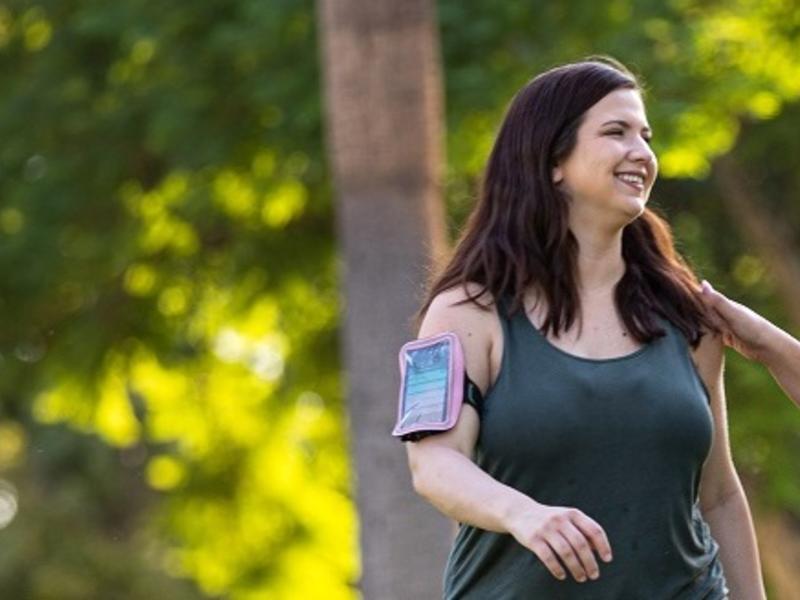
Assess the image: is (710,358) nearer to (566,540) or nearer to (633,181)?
(633,181)

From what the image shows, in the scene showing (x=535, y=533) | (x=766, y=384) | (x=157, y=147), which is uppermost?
(x=535, y=533)

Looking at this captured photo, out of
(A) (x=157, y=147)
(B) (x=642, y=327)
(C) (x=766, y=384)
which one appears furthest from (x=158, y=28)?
(B) (x=642, y=327)

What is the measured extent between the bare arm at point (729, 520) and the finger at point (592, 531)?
0.68 metres

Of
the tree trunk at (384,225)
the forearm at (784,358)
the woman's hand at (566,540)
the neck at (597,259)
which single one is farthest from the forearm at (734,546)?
the tree trunk at (384,225)

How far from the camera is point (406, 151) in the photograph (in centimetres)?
1100

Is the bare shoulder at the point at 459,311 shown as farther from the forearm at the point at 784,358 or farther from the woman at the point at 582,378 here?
the forearm at the point at 784,358

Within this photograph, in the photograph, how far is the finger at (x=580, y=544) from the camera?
3.91 meters

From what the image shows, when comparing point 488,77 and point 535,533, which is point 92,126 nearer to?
point 488,77

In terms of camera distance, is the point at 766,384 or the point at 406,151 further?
the point at 766,384

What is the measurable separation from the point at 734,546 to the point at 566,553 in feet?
2.61

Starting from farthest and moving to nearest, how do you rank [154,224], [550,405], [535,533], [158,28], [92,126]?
[154,224] → [92,126] → [158,28] → [550,405] → [535,533]

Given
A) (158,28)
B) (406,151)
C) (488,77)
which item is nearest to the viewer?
(406,151)

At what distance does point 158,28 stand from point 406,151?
3.10 meters

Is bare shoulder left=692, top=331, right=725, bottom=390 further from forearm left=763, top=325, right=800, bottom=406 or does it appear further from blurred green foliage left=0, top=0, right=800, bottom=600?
blurred green foliage left=0, top=0, right=800, bottom=600
